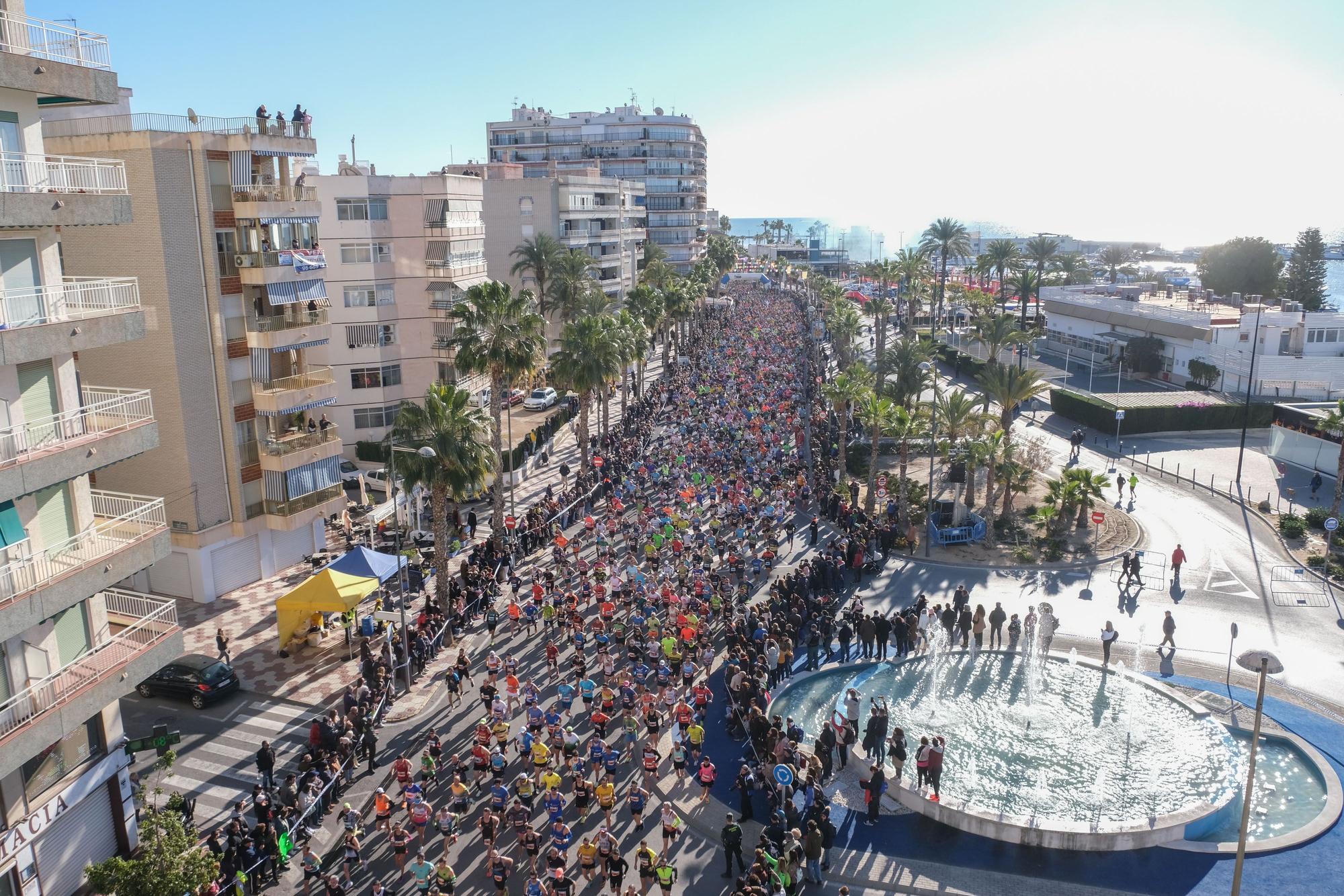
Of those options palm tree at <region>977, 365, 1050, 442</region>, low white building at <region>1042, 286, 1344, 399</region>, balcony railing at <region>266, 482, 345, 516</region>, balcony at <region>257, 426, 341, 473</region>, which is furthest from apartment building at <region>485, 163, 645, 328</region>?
low white building at <region>1042, 286, 1344, 399</region>

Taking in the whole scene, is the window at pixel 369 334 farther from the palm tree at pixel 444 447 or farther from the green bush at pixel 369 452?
the palm tree at pixel 444 447

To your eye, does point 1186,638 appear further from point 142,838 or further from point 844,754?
point 142,838

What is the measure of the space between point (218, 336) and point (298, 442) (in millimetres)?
4519

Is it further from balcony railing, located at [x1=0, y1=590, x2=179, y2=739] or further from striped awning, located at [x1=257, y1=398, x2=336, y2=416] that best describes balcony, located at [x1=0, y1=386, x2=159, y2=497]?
striped awning, located at [x1=257, y1=398, x2=336, y2=416]

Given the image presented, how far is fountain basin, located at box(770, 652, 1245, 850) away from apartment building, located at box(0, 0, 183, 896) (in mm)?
14675

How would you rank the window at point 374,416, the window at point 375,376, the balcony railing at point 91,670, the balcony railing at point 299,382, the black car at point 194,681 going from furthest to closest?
1. the window at point 374,416
2. the window at point 375,376
3. the balcony railing at point 299,382
4. the black car at point 194,681
5. the balcony railing at point 91,670

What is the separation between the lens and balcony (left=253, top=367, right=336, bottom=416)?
32.9m

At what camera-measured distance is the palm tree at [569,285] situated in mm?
62188

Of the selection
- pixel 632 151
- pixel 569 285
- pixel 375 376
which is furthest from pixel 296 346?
pixel 632 151

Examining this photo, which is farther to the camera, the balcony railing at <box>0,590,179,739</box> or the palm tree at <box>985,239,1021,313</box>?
the palm tree at <box>985,239,1021,313</box>

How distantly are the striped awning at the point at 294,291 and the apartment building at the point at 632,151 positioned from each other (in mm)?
87079

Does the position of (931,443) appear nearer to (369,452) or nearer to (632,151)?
(369,452)

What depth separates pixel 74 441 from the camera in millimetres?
17047

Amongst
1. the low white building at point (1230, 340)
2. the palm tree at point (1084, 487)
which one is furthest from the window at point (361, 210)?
the low white building at point (1230, 340)
